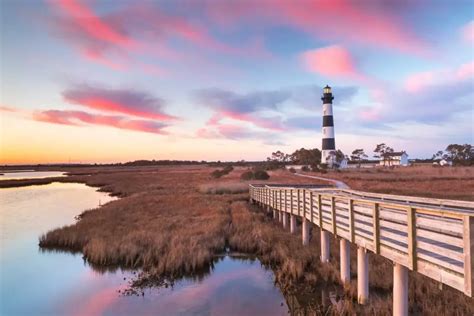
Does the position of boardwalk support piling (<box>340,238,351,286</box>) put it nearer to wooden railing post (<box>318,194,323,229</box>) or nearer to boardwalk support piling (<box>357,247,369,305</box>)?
boardwalk support piling (<box>357,247,369,305</box>)

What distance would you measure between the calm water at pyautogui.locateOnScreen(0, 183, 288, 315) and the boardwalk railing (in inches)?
121

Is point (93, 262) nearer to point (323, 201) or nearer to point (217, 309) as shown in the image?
point (217, 309)

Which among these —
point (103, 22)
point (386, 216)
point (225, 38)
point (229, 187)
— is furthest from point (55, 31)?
point (386, 216)

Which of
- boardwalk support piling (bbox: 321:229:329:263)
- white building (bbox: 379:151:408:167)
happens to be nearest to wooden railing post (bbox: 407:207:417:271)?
boardwalk support piling (bbox: 321:229:329:263)

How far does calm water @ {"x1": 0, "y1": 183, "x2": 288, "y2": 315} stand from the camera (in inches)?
390

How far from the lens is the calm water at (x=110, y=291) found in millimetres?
9898

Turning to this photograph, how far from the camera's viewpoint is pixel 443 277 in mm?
5703

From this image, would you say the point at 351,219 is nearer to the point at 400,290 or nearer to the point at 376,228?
the point at 376,228

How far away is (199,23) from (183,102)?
1771 centimetres

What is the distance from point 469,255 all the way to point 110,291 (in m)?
10.2

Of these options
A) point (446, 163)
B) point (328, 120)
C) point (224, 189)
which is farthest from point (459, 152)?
point (224, 189)

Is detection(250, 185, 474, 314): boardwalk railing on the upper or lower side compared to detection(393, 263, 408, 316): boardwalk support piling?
upper

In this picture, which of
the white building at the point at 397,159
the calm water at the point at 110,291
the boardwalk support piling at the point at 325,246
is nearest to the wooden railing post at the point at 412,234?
the calm water at the point at 110,291

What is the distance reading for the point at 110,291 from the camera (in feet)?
36.8
